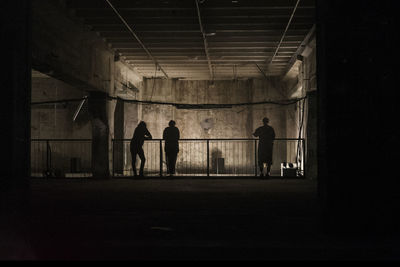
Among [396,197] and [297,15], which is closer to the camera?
[396,197]

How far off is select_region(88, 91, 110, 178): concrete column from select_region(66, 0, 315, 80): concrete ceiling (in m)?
2.39

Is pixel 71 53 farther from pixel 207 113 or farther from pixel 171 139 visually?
pixel 207 113

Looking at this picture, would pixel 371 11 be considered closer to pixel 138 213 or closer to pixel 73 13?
pixel 138 213

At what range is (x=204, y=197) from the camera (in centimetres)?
818

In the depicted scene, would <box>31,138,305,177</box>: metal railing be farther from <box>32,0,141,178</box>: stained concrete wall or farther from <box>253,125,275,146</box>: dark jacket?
<box>32,0,141,178</box>: stained concrete wall

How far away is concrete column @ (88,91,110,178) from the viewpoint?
14.4 meters

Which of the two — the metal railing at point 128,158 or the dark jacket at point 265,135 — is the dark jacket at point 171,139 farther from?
the dark jacket at point 265,135

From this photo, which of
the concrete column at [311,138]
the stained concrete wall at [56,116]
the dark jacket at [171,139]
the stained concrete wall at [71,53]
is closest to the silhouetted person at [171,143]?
the dark jacket at [171,139]

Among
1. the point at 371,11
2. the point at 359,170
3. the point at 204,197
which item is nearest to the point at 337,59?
the point at 371,11

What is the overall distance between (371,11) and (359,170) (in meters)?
1.60

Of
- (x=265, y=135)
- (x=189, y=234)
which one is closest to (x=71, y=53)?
(x=265, y=135)

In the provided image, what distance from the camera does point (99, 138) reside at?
14414 millimetres

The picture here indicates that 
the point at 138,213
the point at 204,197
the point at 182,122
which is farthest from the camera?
the point at 182,122

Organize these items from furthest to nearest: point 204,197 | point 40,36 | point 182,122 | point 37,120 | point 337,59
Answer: point 182,122 → point 37,120 → point 40,36 → point 204,197 → point 337,59
